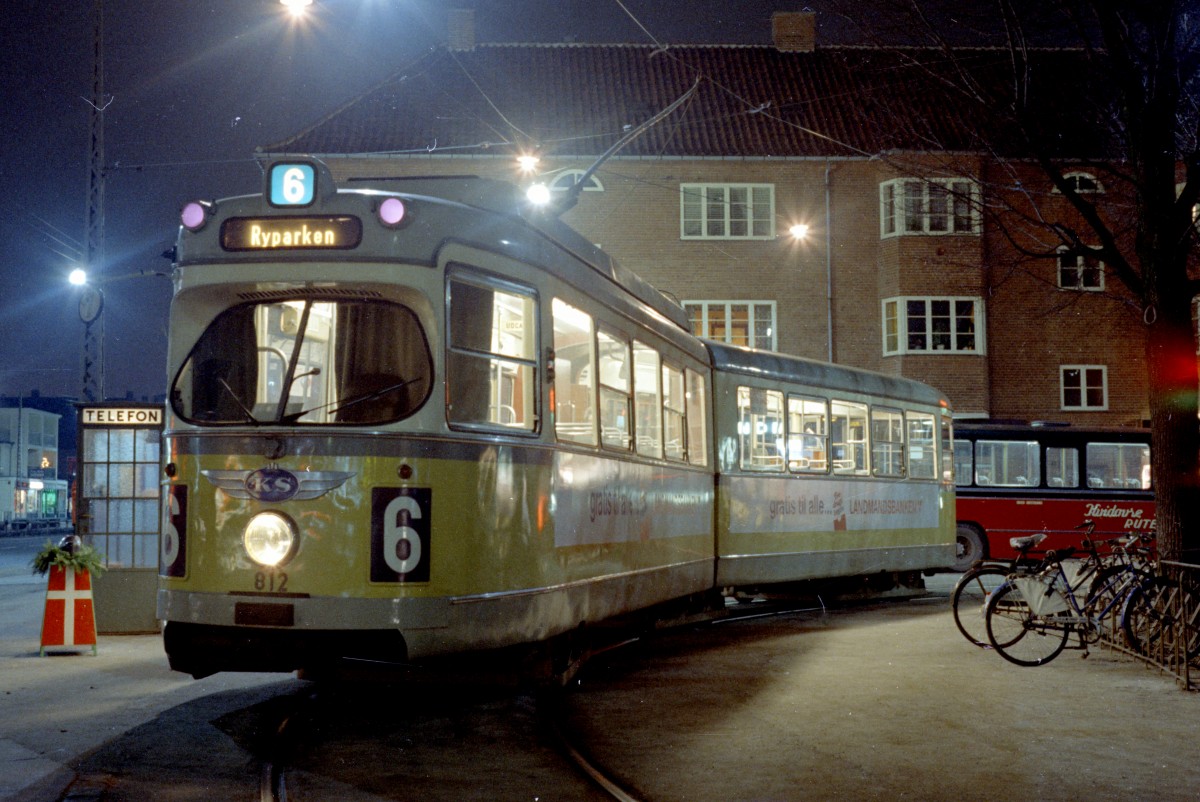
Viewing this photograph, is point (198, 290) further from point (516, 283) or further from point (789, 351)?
point (789, 351)

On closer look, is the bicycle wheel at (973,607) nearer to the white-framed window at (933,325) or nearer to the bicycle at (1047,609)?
the bicycle at (1047,609)

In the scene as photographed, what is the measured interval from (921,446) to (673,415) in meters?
8.27

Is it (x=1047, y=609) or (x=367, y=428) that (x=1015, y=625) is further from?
(x=367, y=428)

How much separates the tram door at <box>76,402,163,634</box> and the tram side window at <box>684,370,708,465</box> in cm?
529

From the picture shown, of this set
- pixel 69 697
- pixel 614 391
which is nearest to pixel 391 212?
pixel 614 391

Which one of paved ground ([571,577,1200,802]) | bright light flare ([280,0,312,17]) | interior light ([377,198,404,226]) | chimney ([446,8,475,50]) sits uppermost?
chimney ([446,8,475,50])

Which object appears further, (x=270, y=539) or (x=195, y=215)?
(x=195, y=215)

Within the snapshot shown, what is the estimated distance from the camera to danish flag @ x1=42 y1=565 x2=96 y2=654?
1200cm

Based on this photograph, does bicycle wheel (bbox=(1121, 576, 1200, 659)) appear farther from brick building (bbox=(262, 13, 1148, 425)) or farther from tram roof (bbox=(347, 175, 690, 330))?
brick building (bbox=(262, 13, 1148, 425))

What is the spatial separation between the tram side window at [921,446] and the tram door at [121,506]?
34.9 feet

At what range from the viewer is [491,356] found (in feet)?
27.5

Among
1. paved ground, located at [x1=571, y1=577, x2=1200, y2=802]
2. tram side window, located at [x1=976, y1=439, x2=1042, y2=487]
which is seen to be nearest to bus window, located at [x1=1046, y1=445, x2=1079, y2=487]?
tram side window, located at [x1=976, y1=439, x2=1042, y2=487]

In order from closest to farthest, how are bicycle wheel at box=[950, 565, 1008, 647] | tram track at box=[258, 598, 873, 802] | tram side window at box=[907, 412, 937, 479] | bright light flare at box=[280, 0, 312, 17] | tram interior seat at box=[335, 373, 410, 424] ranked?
tram track at box=[258, 598, 873, 802], tram interior seat at box=[335, 373, 410, 424], bicycle wheel at box=[950, 565, 1008, 647], bright light flare at box=[280, 0, 312, 17], tram side window at box=[907, 412, 937, 479]

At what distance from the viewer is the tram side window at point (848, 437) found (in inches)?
696
